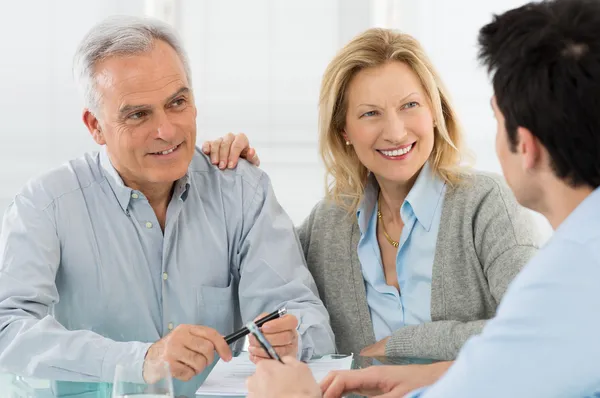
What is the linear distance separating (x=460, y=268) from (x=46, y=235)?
3.41 ft

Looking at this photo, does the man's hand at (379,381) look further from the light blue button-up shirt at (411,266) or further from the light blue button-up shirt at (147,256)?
the light blue button-up shirt at (411,266)

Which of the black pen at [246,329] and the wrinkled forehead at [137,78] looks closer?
the black pen at [246,329]

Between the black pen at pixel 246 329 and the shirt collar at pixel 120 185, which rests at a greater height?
the shirt collar at pixel 120 185

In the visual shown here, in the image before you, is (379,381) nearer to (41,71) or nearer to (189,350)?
(189,350)

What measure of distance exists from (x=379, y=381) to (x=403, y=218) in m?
Result: 0.67

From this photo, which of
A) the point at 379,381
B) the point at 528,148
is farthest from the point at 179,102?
the point at 528,148

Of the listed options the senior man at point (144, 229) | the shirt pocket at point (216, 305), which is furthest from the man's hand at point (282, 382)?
the shirt pocket at point (216, 305)

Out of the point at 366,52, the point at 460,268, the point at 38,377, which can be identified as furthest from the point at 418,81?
the point at 38,377

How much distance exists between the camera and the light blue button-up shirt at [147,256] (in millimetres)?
2037

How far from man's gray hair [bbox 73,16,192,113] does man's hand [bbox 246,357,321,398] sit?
929 millimetres

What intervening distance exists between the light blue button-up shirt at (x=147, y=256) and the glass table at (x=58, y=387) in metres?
0.19

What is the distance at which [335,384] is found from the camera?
1541 millimetres

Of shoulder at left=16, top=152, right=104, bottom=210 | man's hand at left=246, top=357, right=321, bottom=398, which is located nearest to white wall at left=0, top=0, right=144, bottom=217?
shoulder at left=16, top=152, right=104, bottom=210

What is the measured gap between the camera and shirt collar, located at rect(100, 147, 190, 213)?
212cm
